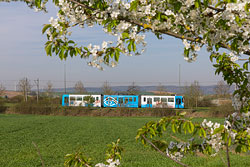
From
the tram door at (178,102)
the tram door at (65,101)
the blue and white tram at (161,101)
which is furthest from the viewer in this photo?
the tram door at (65,101)

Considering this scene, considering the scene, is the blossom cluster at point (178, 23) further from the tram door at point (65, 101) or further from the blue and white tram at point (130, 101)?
the tram door at point (65, 101)

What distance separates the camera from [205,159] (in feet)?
35.6

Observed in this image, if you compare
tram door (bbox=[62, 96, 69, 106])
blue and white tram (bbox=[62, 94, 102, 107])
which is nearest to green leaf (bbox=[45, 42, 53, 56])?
blue and white tram (bbox=[62, 94, 102, 107])

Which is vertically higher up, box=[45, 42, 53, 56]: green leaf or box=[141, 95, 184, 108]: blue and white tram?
box=[45, 42, 53, 56]: green leaf

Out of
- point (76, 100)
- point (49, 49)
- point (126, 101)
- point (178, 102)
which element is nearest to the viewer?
point (49, 49)

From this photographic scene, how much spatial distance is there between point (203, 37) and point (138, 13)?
0.64 meters

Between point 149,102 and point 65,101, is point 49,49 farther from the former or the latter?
point 65,101

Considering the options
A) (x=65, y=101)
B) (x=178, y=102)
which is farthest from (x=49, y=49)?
(x=65, y=101)

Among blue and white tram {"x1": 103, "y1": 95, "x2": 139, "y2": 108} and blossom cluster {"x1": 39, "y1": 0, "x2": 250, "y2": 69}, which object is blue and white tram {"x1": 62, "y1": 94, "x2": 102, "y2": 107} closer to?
blue and white tram {"x1": 103, "y1": 95, "x2": 139, "y2": 108}

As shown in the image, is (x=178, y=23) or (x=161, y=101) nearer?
(x=178, y=23)

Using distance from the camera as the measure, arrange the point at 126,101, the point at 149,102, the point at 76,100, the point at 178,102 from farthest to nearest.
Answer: the point at 76,100 < the point at 178,102 < the point at 149,102 < the point at 126,101

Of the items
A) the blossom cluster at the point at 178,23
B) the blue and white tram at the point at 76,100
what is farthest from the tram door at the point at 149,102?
the blossom cluster at the point at 178,23

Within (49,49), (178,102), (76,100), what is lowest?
(178,102)

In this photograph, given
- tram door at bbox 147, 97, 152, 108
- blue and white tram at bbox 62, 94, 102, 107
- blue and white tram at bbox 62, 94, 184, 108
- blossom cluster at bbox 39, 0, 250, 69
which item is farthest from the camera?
blue and white tram at bbox 62, 94, 102, 107
